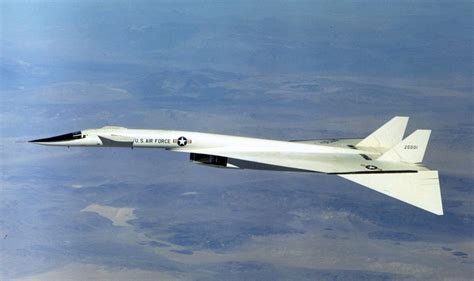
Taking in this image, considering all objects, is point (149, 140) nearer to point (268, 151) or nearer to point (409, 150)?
point (268, 151)

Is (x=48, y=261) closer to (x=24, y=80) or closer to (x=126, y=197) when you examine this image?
(x=126, y=197)

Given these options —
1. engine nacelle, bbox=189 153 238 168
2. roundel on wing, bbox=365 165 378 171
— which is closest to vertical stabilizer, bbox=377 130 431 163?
roundel on wing, bbox=365 165 378 171

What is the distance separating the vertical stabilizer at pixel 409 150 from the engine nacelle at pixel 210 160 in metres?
6.25

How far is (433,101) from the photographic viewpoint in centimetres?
8812

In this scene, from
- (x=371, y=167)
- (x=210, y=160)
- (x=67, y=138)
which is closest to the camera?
(x=371, y=167)

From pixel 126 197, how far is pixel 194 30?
54.7 m

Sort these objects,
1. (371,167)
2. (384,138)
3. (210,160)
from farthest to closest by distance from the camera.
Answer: (384,138) → (210,160) → (371,167)

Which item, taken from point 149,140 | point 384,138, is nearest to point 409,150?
point 384,138

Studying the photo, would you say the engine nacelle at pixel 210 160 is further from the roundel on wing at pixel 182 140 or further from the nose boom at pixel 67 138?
the nose boom at pixel 67 138

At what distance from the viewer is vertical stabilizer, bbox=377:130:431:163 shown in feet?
98.3

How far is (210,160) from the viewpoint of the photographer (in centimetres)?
3019

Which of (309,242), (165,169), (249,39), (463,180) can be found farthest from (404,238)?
(249,39)

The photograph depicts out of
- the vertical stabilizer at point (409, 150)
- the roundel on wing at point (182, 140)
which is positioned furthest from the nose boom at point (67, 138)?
the vertical stabilizer at point (409, 150)

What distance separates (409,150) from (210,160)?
7997mm
